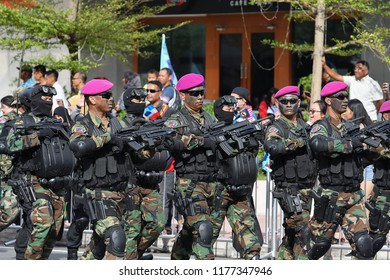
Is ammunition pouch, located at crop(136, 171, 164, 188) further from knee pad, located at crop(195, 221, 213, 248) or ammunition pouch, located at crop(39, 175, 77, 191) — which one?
knee pad, located at crop(195, 221, 213, 248)

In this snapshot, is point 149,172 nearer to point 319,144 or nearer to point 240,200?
point 240,200

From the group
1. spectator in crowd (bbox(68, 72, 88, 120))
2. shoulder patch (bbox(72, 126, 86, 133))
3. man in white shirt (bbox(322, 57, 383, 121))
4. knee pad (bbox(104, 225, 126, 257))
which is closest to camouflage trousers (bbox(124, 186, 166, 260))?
knee pad (bbox(104, 225, 126, 257))

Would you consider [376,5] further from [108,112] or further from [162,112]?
[108,112]

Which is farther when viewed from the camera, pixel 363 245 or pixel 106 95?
pixel 106 95

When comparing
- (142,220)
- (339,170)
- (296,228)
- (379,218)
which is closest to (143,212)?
(142,220)

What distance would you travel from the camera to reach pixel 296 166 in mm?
11422

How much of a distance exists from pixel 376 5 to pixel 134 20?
155 inches

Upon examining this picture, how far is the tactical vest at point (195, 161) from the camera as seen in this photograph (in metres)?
11.3

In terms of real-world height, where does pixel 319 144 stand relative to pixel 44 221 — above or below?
above

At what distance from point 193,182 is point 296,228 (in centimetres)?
116

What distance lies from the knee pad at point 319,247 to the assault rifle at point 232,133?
1.20m

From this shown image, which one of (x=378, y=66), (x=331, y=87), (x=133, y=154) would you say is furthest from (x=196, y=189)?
(x=378, y=66)

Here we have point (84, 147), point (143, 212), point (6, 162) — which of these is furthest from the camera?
point (6, 162)
